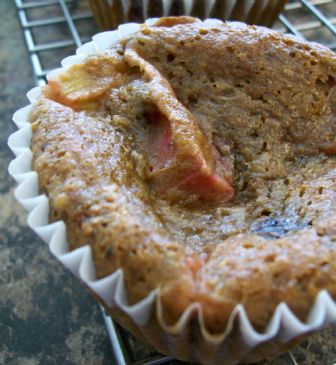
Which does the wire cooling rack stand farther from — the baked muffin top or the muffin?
the baked muffin top

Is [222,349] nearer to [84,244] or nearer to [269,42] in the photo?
[84,244]

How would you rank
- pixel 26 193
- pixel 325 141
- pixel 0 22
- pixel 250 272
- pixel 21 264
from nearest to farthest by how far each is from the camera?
pixel 250 272, pixel 26 193, pixel 325 141, pixel 21 264, pixel 0 22

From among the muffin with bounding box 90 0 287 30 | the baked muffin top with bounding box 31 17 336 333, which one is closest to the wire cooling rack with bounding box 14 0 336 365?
the muffin with bounding box 90 0 287 30

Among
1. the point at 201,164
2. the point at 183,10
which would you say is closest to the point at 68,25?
the point at 183,10

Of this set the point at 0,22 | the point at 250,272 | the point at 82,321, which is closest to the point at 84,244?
the point at 250,272

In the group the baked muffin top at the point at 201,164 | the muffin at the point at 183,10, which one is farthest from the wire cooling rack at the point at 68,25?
the baked muffin top at the point at 201,164
